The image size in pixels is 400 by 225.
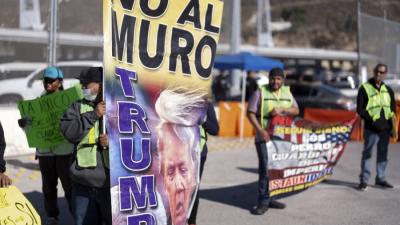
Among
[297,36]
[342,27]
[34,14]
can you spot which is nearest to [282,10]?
[297,36]

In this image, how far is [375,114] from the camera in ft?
27.5

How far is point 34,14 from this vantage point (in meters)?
11.3

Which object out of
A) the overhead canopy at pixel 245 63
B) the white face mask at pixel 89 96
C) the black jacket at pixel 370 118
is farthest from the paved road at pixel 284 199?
the overhead canopy at pixel 245 63

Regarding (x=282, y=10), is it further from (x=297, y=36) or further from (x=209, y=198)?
(x=209, y=198)

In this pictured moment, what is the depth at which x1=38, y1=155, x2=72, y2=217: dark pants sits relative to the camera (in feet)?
19.9

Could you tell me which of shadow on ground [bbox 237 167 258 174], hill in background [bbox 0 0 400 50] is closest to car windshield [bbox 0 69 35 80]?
shadow on ground [bbox 237 167 258 174]

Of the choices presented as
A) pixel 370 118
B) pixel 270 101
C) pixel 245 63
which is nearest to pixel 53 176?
pixel 270 101

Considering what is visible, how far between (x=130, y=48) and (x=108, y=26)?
0.96 feet

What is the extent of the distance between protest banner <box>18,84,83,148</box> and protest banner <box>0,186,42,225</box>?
1609 millimetres

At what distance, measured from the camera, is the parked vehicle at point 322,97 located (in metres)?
16.7

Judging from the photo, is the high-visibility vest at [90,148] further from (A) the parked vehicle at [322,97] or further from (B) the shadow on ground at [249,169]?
(A) the parked vehicle at [322,97]

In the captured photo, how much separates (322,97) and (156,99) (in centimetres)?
1514

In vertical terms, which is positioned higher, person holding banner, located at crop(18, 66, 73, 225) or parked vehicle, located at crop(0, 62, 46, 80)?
parked vehicle, located at crop(0, 62, 46, 80)

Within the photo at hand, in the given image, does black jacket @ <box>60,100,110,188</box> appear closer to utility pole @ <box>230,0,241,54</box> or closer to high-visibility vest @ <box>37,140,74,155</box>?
high-visibility vest @ <box>37,140,74,155</box>
